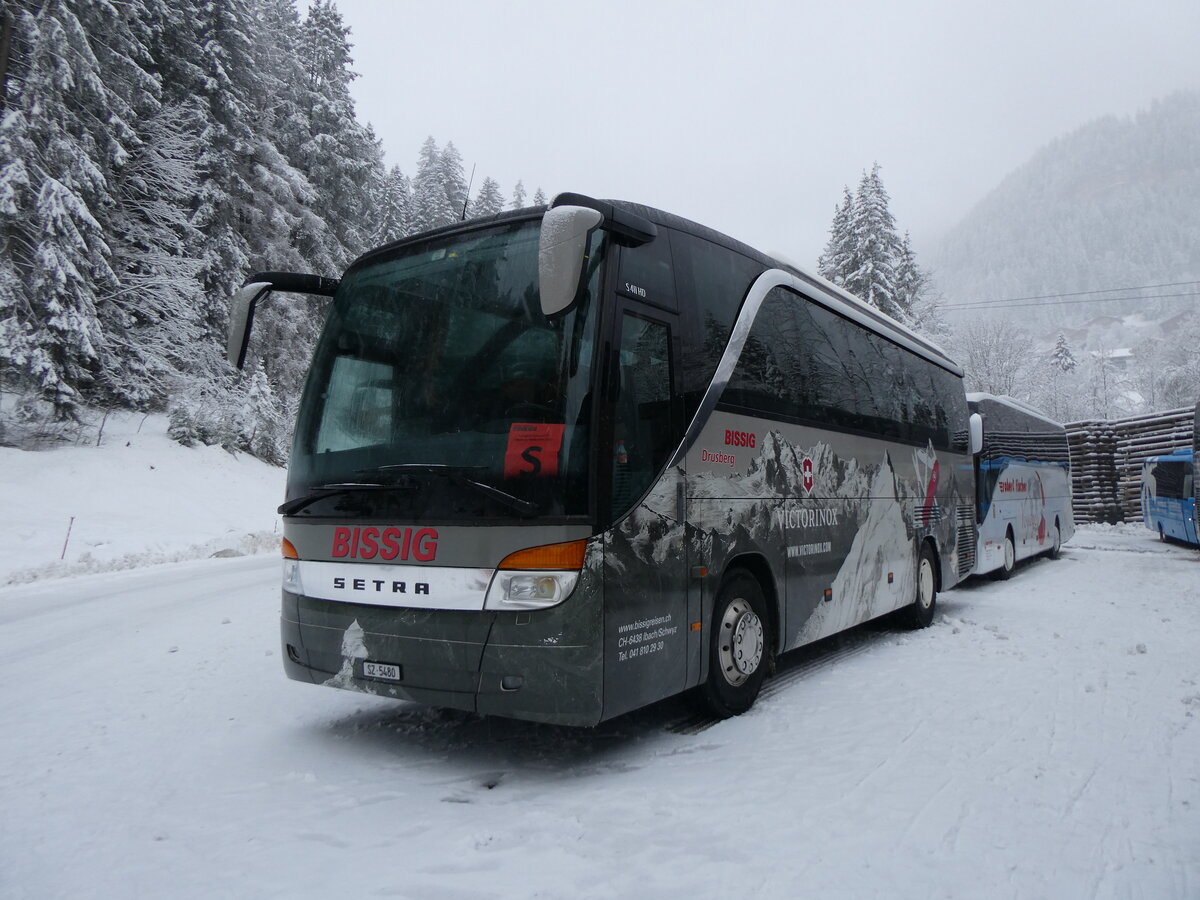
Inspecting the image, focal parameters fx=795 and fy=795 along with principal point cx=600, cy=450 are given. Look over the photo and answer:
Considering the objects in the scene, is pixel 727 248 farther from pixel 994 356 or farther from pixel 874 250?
pixel 994 356

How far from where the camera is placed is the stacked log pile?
28.4m

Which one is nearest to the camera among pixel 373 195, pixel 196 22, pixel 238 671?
pixel 238 671

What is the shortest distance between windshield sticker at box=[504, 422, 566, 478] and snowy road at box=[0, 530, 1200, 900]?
1.78m

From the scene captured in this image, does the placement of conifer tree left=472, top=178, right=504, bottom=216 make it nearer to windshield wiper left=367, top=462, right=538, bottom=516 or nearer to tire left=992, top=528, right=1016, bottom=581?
tire left=992, top=528, right=1016, bottom=581

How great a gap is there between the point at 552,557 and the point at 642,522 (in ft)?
2.38

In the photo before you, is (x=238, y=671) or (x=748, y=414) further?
(x=238, y=671)

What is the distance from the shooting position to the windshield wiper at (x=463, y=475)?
14.3 feet

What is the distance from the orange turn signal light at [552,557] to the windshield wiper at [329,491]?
87 cm

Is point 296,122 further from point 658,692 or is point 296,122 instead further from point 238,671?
point 658,692

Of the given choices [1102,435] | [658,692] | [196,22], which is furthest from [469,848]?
[1102,435]

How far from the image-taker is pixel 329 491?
16.5ft

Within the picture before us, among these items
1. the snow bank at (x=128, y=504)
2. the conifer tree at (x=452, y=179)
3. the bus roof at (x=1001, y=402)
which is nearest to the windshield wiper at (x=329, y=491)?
the snow bank at (x=128, y=504)

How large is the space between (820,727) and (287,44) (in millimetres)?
37677

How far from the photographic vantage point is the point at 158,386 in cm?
2472
